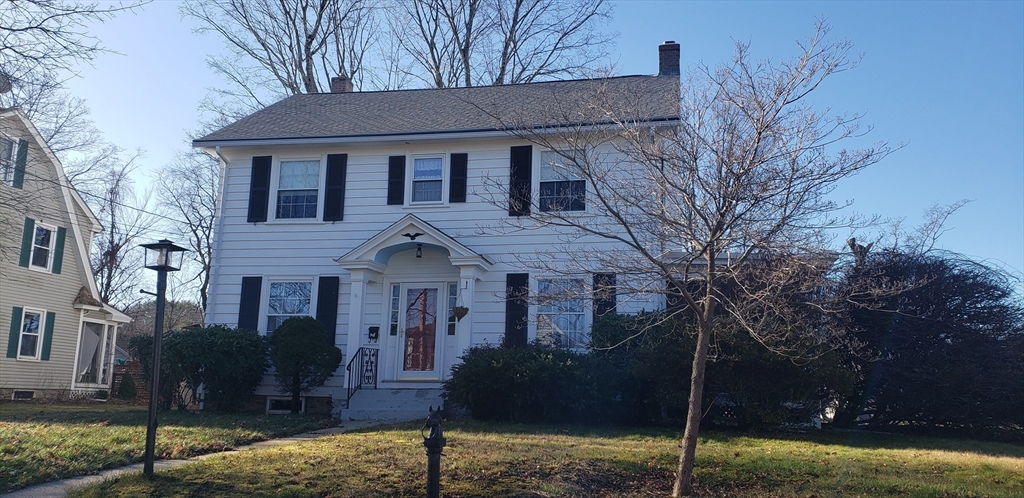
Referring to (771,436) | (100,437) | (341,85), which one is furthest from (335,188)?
(771,436)

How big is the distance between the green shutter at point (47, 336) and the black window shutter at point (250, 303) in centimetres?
1033

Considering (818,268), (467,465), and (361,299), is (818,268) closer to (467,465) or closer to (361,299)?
(467,465)

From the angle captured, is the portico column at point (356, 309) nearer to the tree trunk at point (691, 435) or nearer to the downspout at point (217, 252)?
the downspout at point (217, 252)

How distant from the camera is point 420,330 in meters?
16.4

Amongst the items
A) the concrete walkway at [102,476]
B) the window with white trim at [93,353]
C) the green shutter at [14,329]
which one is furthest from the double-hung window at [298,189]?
the window with white trim at [93,353]

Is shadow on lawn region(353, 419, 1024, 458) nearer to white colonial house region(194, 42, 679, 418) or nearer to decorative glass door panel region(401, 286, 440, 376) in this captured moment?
white colonial house region(194, 42, 679, 418)

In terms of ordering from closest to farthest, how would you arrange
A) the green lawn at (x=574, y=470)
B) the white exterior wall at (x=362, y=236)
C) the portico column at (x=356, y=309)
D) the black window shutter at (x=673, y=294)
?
the green lawn at (x=574, y=470), the black window shutter at (x=673, y=294), the portico column at (x=356, y=309), the white exterior wall at (x=362, y=236)

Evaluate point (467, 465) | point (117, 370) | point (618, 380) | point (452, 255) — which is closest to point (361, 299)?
point (452, 255)

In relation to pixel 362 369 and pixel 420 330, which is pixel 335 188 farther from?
pixel 362 369

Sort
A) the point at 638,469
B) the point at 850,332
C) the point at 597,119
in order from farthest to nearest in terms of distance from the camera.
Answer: the point at 850,332, the point at 597,119, the point at 638,469

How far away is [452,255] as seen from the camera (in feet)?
50.9

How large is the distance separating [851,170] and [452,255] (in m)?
8.54

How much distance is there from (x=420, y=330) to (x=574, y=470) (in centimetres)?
817

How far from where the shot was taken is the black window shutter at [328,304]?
16.4 metres
